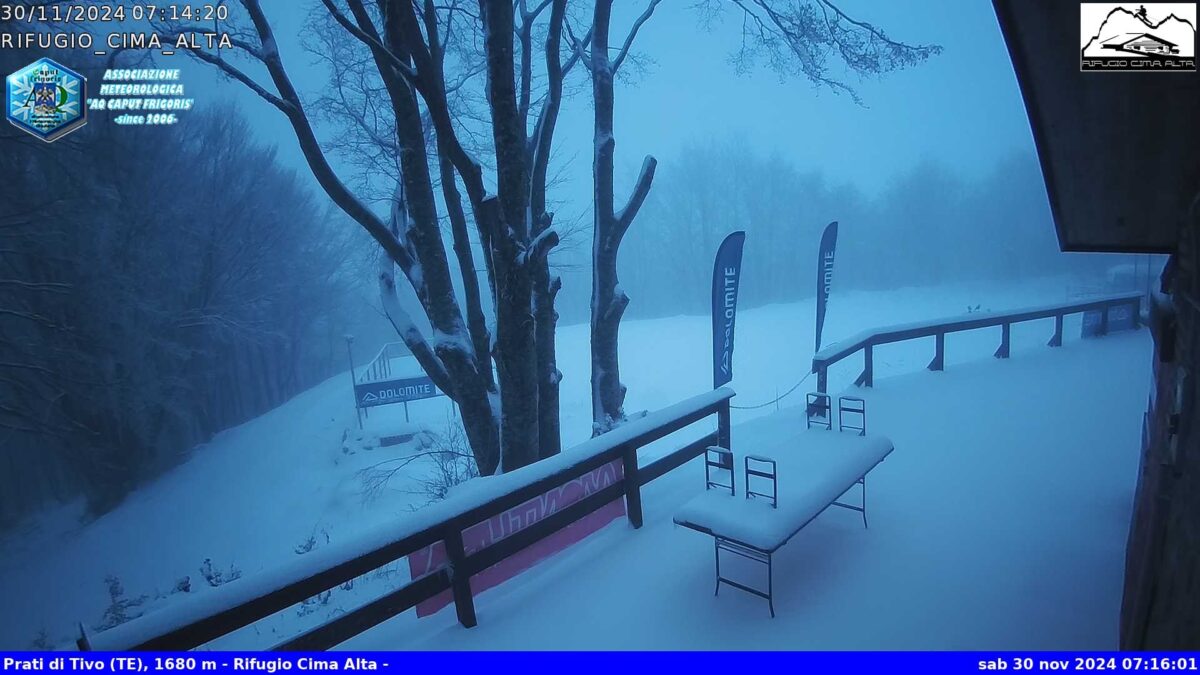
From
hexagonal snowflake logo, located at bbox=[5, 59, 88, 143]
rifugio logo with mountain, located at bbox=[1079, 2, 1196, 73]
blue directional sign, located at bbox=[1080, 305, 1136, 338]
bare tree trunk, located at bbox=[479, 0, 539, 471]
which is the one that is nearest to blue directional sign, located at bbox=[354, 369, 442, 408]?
bare tree trunk, located at bbox=[479, 0, 539, 471]

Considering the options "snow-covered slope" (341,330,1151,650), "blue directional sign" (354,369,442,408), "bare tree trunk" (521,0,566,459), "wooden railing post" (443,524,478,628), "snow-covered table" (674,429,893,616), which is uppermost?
"bare tree trunk" (521,0,566,459)

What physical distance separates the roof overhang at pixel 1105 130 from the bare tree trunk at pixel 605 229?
4.57 m

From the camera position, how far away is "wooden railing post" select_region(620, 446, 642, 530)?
163 inches

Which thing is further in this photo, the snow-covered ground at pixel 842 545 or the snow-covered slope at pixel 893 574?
the snow-covered ground at pixel 842 545

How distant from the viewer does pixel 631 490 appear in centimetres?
416

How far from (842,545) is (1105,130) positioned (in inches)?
113

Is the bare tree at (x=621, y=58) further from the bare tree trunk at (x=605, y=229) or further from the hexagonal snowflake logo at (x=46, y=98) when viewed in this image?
the hexagonal snowflake logo at (x=46, y=98)

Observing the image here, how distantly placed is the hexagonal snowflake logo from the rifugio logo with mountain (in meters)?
5.70

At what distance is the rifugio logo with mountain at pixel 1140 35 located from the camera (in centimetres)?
176

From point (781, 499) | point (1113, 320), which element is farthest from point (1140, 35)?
point (1113, 320)

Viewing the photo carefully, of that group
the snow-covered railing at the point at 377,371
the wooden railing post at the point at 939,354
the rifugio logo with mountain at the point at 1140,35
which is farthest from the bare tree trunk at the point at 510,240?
the snow-covered railing at the point at 377,371

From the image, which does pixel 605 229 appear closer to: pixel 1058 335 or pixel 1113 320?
pixel 1058 335

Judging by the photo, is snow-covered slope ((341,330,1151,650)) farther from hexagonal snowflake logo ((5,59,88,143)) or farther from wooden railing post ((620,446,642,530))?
hexagonal snowflake logo ((5,59,88,143))
